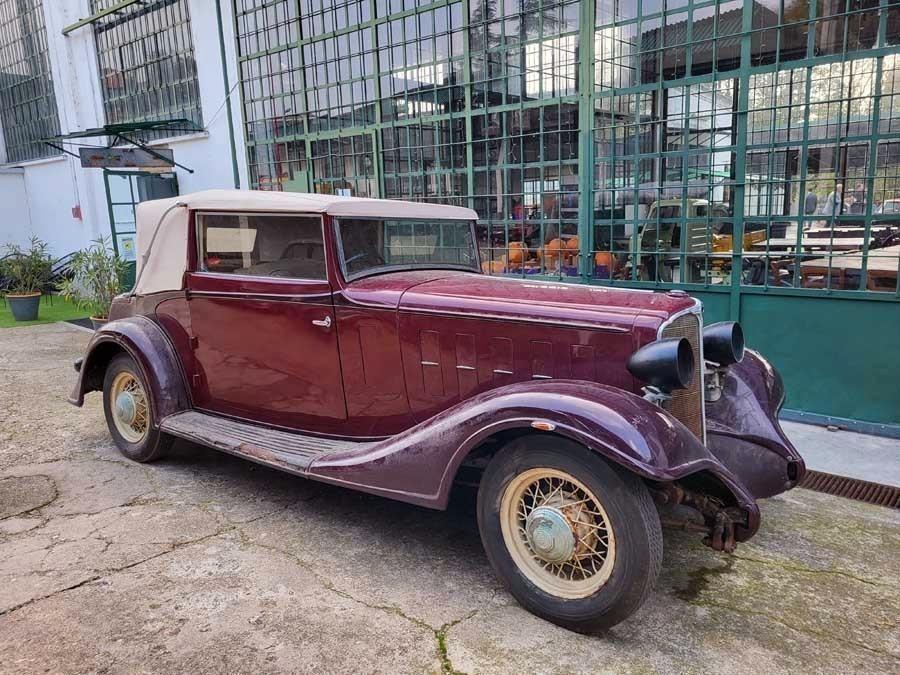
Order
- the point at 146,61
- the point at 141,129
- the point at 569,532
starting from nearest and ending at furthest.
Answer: the point at 569,532 → the point at 141,129 → the point at 146,61

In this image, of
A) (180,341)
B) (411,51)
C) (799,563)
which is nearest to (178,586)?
(180,341)

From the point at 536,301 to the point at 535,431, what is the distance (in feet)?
2.22

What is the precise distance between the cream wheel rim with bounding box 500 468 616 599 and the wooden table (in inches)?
127

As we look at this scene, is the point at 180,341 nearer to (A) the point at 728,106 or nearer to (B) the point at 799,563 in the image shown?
(B) the point at 799,563

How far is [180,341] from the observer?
417 centimetres

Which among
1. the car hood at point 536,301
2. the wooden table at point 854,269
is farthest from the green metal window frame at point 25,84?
the wooden table at point 854,269

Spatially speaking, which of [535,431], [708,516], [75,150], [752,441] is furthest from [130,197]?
[708,516]

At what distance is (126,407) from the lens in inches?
172

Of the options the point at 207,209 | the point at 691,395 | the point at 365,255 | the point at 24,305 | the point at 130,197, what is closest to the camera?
the point at 691,395

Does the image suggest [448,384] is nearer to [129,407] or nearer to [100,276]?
[129,407]

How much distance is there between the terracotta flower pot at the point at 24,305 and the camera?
9.93m

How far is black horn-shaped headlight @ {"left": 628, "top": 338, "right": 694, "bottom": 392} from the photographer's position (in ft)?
8.22

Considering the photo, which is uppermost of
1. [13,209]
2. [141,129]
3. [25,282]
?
[141,129]

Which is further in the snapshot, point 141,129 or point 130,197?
point 130,197
